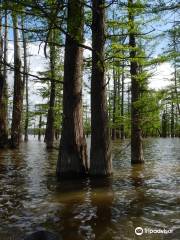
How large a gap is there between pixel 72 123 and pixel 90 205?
4216mm

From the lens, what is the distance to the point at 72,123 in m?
12.1

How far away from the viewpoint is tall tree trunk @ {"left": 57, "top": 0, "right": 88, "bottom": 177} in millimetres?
11836

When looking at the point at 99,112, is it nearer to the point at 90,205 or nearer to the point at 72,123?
the point at 72,123

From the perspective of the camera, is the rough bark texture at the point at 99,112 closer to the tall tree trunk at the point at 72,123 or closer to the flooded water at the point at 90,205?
the tall tree trunk at the point at 72,123

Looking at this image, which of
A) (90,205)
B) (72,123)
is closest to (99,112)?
(72,123)

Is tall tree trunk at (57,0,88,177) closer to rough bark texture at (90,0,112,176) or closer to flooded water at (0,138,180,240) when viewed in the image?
rough bark texture at (90,0,112,176)

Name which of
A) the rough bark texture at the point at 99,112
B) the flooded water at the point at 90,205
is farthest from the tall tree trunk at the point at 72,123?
the flooded water at the point at 90,205

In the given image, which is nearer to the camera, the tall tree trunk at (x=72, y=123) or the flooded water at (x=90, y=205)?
the flooded water at (x=90, y=205)

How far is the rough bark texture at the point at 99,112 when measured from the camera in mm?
11836

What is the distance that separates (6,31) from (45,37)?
16.5 metres

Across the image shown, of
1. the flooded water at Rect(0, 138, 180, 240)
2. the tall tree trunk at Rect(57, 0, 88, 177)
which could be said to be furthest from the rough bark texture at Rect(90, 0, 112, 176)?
the flooded water at Rect(0, 138, 180, 240)

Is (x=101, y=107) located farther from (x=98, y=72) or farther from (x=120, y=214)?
(x=120, y=214)

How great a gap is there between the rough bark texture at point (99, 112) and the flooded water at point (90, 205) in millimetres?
652

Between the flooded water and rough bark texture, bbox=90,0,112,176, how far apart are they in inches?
25.7
